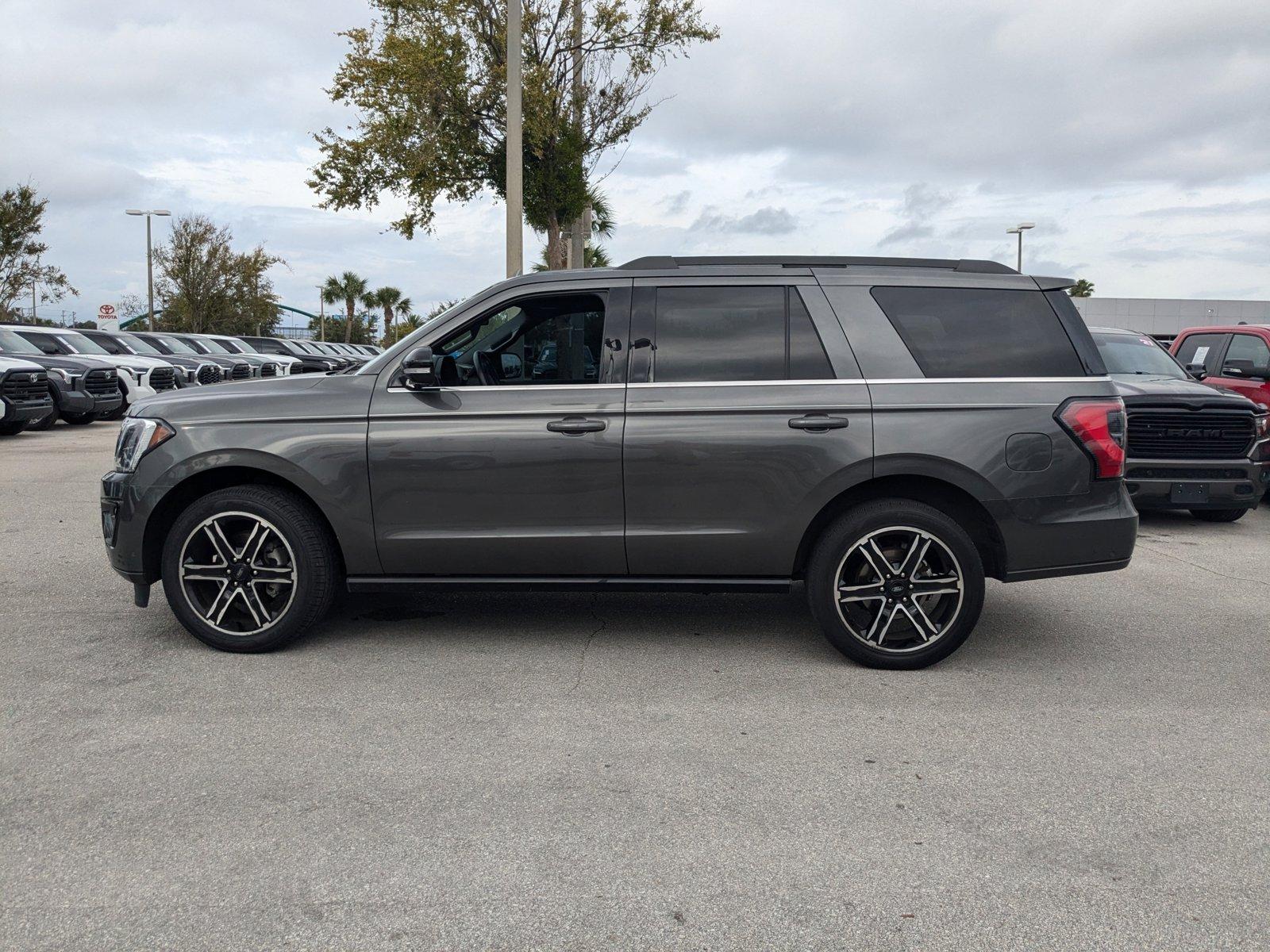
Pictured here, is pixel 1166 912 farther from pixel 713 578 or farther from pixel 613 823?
pixel 713 578

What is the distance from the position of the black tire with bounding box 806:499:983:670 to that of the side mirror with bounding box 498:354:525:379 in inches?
64.9

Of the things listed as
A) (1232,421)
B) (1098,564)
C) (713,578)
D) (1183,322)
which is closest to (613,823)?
(713,578)

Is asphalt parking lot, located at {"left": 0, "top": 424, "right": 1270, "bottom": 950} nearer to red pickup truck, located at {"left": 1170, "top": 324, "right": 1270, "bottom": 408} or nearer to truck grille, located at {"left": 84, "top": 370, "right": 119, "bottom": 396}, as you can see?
red pickup truck, located at {"left": 1170, "top": 324, "right": 1270, "bottom": 408}

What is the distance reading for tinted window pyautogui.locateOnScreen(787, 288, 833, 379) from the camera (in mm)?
4938

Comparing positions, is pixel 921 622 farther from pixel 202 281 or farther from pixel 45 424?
pixel 202 281

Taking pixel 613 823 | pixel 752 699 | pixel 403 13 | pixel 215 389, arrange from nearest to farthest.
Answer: pixel 613 823, pixel 752 699, pixel 215 389, pixel 403 13

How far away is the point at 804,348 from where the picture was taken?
4969 mm

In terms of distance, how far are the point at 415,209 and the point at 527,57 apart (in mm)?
4095

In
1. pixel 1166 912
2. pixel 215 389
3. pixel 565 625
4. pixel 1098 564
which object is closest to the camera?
pixel 1166 912

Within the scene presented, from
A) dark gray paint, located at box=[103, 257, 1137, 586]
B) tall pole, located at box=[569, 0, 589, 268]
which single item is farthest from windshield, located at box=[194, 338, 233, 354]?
dark gray paint, located at box=[103, 257, 1137, 586]

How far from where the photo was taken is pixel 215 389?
5289 millimetres

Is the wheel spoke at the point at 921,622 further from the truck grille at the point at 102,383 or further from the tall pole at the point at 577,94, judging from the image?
the truck grille at the point at 102,383

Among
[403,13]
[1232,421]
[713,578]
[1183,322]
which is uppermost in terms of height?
[403,13]

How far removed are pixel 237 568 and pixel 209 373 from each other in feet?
66.9
